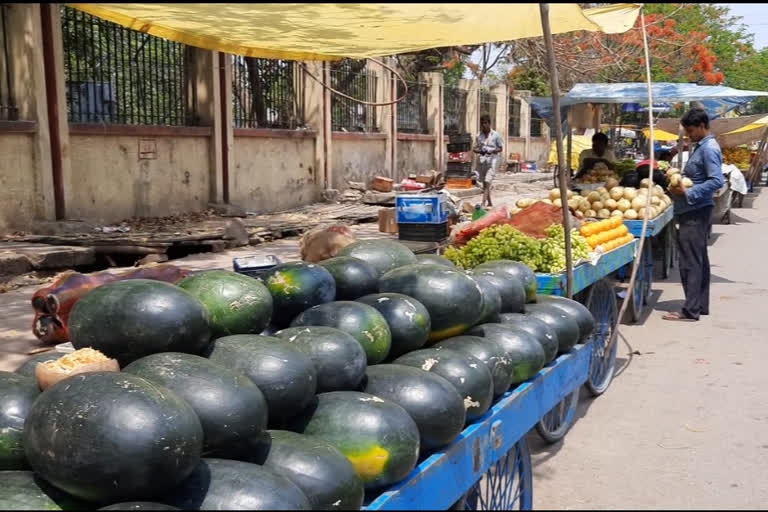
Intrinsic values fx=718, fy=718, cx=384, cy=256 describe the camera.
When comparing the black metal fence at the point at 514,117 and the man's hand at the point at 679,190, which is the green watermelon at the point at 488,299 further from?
the black metal fence at the point at 514,117

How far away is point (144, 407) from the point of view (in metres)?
2.01

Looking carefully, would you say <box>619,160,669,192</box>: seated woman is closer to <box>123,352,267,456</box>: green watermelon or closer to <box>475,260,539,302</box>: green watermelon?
<box>475,260,539,302</box>: green watermelon

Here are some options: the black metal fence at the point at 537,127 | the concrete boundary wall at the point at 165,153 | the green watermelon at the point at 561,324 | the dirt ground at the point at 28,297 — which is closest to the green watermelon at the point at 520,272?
the green watermelon at the point at 561,324

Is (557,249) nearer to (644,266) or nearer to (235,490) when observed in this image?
(644,266)

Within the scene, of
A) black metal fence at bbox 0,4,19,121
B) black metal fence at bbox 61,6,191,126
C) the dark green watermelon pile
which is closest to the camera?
the dark green watermelon pile

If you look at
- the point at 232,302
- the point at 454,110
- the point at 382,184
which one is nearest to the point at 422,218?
the point at 232,302

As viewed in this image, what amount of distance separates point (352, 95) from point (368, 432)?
16199 millimetres

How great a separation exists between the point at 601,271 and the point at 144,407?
4617 millimetres

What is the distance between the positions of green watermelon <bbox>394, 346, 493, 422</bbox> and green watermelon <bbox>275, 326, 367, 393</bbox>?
39 cm

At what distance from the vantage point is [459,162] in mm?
22484

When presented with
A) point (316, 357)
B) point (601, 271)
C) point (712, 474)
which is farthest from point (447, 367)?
point (601, 271)

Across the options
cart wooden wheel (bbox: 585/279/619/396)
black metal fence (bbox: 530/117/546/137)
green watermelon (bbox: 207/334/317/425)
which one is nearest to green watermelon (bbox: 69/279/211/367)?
green watermelon (bbox: 207/334/317/425)

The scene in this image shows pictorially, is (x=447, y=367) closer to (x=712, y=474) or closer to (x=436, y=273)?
(x=436, y=273)

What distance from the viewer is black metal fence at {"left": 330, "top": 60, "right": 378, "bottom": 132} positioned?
1767 centimetres
